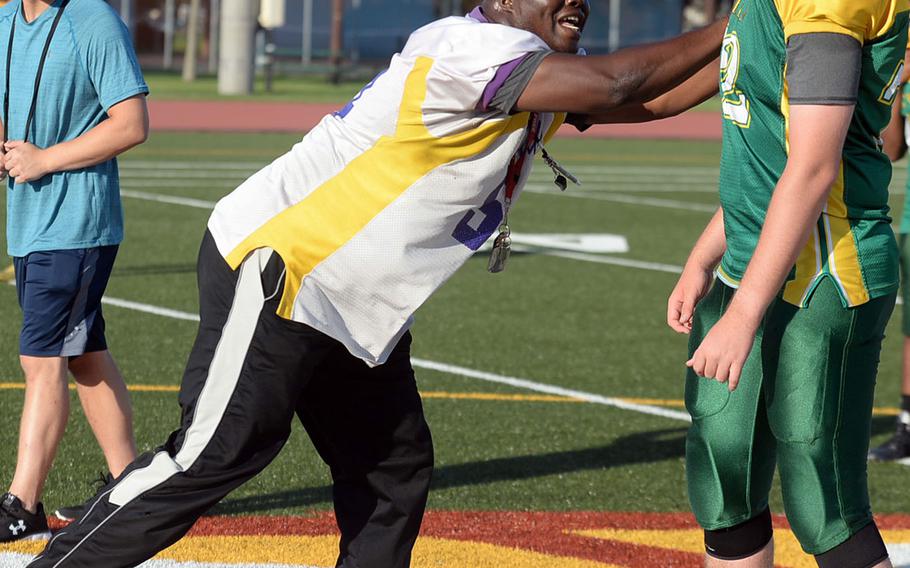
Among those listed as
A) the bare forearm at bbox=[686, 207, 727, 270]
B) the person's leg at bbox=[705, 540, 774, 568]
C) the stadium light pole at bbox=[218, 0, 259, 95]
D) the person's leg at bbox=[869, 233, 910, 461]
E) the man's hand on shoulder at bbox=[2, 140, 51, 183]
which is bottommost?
the stadium light pole at bbox=[218, 0, 259, 95]

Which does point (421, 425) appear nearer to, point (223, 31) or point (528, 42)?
point (528, 42)

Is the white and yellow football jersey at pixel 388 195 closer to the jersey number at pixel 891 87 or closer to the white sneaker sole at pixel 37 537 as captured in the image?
the jersey number at pixel 891 87

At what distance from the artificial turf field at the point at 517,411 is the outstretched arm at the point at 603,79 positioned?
1.98m

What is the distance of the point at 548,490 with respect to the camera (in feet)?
19.8

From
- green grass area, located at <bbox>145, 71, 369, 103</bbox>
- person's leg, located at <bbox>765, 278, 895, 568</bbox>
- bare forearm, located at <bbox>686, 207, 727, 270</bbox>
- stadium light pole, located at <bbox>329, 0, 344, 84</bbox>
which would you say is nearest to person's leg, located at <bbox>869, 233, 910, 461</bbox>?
bare forearm, located at <bbox>686, 207, 727, 270</bbox>

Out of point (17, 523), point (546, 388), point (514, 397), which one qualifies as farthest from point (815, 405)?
point (546, 388)

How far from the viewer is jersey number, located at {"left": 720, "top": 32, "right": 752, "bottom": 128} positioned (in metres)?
3.60

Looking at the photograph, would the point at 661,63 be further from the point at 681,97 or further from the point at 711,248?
the point at 711,248

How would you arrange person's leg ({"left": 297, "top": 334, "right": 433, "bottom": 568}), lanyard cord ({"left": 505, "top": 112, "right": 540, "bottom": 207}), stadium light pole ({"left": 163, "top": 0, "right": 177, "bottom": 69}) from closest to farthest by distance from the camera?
lanyard cord ({"left": 505, "top": 112, "right": 540, "bottom": 207}) < person's leg ({"left": 297, "top": 334, "right": 433, "bottom": 568}) < stadium light pole ({"left": 163, "top": 0, "right": 177, "bottom": 69})

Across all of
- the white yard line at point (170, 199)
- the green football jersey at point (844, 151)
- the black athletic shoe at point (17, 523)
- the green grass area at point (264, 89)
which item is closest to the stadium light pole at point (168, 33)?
the green grass area at point (264, 89)

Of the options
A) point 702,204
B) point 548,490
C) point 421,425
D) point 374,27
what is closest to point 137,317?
point 548,490

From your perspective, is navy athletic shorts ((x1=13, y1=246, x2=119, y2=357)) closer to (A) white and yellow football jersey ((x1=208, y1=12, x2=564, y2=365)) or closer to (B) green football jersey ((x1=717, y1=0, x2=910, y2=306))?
(A) white and yellow football jersey ((x1=208, y1=12, x2=564, y2=365))

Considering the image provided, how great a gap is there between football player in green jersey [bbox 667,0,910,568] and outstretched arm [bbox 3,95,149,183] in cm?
220

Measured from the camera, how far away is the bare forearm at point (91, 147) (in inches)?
199
